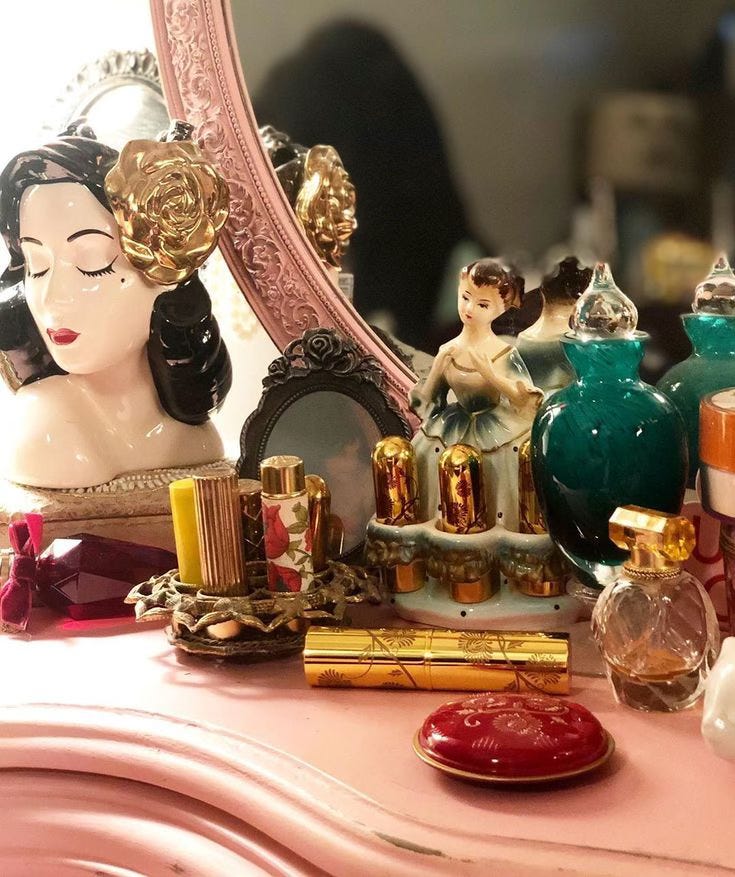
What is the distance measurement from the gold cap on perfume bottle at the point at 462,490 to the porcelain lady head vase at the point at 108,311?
0.28 metres

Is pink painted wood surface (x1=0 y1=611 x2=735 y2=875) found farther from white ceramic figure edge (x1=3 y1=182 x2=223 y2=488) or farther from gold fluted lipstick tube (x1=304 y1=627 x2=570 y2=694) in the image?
white ceramic figure edge (x1=3 y1=182 x2=223 y2=488)

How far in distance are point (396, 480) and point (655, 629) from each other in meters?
0.20

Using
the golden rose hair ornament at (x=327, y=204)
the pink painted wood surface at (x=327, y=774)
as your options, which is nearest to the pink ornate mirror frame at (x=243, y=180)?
the golden rose hair ornament at (x=327, y=204)

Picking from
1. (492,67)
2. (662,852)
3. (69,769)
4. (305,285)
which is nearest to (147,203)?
(305,285)

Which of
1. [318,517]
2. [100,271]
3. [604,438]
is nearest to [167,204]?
[100,271]

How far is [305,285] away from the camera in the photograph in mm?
902

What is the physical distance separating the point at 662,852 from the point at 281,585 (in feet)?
0.98

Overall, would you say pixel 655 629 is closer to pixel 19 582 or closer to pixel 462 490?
pixel 462 490

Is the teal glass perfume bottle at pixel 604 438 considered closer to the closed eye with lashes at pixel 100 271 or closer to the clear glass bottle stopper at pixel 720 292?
the clear glass bottle stopper at pixel 720 292

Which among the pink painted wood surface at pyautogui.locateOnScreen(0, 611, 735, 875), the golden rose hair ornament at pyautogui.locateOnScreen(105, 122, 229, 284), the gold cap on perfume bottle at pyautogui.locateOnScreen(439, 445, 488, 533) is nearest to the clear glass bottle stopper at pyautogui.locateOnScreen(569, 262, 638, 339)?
the gold cap on perfume bottle at pyautogui.locateOnScreen(439, 445, 488, 533)

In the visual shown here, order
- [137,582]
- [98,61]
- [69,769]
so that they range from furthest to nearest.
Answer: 1. [98,61]
2. [137,582]
3. [69,769]

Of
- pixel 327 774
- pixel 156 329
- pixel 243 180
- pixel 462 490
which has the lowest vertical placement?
pixel 327 774

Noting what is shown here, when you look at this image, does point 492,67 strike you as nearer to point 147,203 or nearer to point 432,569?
point 147,203

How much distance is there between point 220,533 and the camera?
0.65 metres
